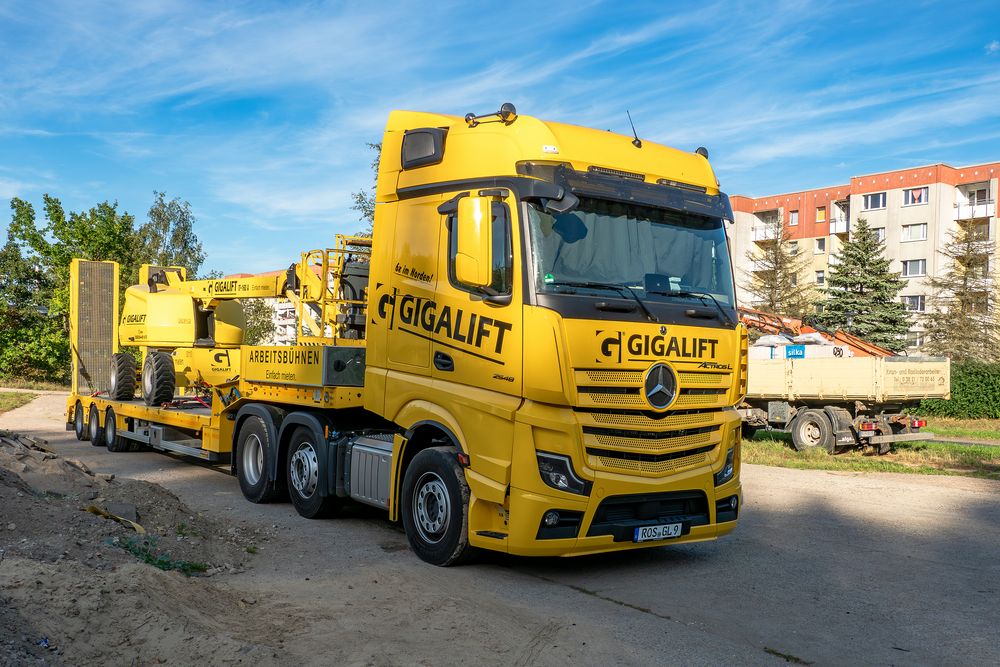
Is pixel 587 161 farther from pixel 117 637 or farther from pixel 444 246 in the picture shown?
pixel 117 637

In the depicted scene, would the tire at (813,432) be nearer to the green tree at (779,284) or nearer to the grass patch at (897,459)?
the grass patch at (897,459)

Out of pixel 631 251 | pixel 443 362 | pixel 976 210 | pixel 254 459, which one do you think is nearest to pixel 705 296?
pixel 631 251

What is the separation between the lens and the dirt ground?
479 cm

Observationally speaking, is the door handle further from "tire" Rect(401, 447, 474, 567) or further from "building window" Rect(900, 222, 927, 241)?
"building window" Rect(900, 222, 927, 241)

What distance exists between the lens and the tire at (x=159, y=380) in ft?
46.4

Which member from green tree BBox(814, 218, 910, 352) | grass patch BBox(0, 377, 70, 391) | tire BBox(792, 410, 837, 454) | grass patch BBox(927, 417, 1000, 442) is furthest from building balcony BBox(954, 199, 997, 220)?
grass patch BBox(0, 377, 70, 391)

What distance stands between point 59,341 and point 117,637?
34.2 m

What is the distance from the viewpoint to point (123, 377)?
51.4 feet

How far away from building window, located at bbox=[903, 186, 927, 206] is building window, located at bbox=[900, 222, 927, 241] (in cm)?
130

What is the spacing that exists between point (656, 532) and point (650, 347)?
1.47 metres

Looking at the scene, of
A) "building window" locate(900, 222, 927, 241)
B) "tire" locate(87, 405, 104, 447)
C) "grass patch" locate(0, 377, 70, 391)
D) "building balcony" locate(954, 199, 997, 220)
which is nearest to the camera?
"tire" locate(87, 405, 104, 447)

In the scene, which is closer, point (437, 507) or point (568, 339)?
point (568, 339)

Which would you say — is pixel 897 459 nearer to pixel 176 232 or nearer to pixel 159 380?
pixel 159 380

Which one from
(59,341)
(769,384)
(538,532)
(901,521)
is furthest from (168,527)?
(59,341)
